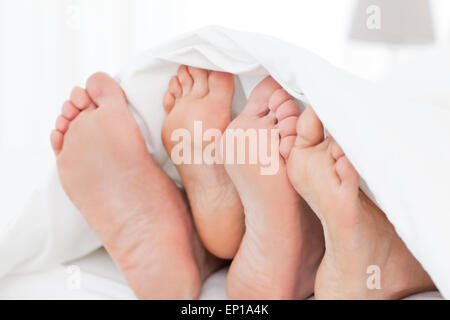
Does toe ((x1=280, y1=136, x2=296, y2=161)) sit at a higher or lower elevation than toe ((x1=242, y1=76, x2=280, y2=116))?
lower

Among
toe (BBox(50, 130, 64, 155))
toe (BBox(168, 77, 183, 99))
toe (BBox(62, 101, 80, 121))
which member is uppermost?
toe (BBox(168, 77, 183, 99))

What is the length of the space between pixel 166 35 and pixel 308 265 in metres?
1.77

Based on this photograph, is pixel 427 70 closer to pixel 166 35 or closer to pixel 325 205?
pixel 325 205

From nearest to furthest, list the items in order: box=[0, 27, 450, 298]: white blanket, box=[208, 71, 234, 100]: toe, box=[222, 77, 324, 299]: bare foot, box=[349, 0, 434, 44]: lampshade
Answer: box=[0, 27, 450, 298]: white blanket, box=[222, 77, 324, 299]: bare foot, box=[208, 71, 234, 100]: toe, box=[349, 0, 434, 44]: lampshade

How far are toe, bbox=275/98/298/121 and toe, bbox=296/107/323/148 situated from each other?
4cm

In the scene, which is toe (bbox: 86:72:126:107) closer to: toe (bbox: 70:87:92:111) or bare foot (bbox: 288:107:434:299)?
toe (bbox: 70:87:92:111)

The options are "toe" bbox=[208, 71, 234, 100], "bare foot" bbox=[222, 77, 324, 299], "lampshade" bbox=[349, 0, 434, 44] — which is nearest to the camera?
"bare foot" bbox=[222, 77, 324, 299]

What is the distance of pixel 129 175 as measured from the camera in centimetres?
79

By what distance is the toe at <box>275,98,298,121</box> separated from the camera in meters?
0.71

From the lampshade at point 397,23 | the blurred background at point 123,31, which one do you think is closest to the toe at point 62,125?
the blurred background at point 123,31

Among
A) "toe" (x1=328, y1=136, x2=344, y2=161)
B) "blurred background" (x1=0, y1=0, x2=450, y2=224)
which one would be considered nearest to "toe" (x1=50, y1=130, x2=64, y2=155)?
"toe" (x1=328, y1=136, x2=344, y2=161)

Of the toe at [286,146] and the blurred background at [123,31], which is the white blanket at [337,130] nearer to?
the toe at [286,146]

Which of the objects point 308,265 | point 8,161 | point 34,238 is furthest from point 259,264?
point 8,161

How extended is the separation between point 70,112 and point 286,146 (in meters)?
0.35
